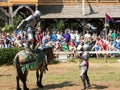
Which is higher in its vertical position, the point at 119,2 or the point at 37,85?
the point at 119,2

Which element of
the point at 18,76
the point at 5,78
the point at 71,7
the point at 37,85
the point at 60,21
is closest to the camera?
the point at 18,76

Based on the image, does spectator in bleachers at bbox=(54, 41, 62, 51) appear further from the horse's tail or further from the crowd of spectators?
the horse's tail

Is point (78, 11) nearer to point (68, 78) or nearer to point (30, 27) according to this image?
point (68, 78)

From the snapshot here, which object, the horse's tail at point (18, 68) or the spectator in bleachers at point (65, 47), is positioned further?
the spectator in bleachers at point (65, 47)

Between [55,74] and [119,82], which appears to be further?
[55,74]

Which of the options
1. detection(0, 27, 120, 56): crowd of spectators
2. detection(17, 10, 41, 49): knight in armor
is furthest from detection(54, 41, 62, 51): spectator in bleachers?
detection(17, 10, 41, 49): knight in armor

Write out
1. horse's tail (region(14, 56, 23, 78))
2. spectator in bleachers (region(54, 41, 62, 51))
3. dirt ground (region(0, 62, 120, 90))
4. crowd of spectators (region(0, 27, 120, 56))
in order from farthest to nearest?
spectator in bleachers (region(54, 41, 62, 51)) → crowd of spectators (region(0, 27, 120, 56)) → dirt ground (region(0, 62, 120, 90)) → horse's tail (region(14, 56, 23, 78))

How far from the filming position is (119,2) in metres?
34.1

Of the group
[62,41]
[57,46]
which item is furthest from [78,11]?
[57,46]

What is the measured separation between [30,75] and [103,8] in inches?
710

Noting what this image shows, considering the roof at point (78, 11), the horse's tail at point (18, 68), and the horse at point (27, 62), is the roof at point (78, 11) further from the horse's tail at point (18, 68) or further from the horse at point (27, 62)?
the horse's tail at point (18, 68)

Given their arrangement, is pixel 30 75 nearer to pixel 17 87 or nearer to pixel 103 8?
Answer: pixel 17 87

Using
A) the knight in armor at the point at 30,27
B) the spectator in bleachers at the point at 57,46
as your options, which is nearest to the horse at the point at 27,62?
the knight in armor at the point at 30,27

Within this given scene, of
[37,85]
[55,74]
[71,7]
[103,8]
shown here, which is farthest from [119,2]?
[37,85]
